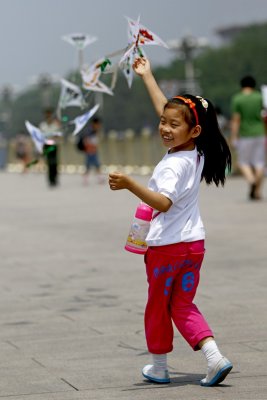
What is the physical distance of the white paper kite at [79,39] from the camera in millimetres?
6480

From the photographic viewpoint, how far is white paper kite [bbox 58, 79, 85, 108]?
258 inches

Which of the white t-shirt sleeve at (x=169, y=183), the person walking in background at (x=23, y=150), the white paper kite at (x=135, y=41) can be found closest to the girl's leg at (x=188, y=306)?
the white t-shirt sleeve at (x=169, y=183)

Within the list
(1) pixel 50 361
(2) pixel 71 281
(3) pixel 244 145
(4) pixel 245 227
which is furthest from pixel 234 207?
(1) pixel 50 361

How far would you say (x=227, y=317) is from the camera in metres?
7.42

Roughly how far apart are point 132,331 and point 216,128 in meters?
1.90

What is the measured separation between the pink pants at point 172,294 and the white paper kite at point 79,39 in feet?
4.95

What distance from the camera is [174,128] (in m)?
5.34

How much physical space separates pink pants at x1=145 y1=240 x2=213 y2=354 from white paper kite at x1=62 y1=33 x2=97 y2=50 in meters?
1.51

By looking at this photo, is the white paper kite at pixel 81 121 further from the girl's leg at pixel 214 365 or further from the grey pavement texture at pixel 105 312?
the girl's leg at pixel 214 365

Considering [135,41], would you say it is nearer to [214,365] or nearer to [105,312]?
[214,365]

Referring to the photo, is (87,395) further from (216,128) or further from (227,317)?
(227,317)

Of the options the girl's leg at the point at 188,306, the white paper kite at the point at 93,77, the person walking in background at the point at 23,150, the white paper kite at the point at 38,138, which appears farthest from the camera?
the person walking in background at the point at 23,150

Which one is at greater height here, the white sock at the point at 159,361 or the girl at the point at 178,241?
the girl at the point at 178,241

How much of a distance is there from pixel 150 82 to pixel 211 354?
1394 mm
